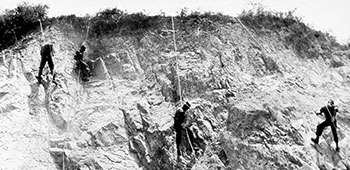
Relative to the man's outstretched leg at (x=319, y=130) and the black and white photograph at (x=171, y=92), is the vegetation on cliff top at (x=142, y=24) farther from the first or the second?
the man's outstretched leg at (x=319, y=130)

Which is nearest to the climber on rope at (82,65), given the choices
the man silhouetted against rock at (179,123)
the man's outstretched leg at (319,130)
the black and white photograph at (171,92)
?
the black and white photograph at (171,92)

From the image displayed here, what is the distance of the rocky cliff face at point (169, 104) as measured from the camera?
1269cm

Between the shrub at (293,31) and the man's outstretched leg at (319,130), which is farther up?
the shrub at (293,31)

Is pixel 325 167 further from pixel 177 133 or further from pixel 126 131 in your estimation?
pixel 126 131

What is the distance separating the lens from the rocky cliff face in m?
12.7

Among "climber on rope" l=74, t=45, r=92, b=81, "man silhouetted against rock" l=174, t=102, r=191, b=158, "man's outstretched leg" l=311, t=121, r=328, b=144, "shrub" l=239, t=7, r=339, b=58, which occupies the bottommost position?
"man's outstretched leg" l=311, t=121, r=328, b=144

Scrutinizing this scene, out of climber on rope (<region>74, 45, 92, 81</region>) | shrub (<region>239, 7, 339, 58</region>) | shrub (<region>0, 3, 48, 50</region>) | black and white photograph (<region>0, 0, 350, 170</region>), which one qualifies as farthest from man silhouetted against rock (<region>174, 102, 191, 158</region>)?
shrub (<region>0, 3, 48, 50</region>)

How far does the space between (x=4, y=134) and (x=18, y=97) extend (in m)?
1.36

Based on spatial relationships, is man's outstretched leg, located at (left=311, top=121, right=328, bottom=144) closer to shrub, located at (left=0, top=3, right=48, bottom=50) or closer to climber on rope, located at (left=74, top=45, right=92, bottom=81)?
climber on rope, located at (left=74, top=45, right=92, bottom=81)

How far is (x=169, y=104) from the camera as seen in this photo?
14.4 m

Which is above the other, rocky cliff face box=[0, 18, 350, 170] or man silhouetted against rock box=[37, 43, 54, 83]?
man silhouetted against rock box=[37, 43, 54, 83]

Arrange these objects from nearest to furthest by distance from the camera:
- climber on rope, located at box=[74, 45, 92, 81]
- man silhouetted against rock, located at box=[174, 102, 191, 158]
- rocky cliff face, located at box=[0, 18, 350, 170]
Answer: rocky cliff face, located at box=[0, 18, 350, 170], man silhouetted against rock, located at box=[174, 102, 191, 158], climber on rope, located at box=[74, 45, 92, 81]

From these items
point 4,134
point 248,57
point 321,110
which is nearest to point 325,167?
point 321,110

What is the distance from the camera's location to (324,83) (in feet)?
52.5
